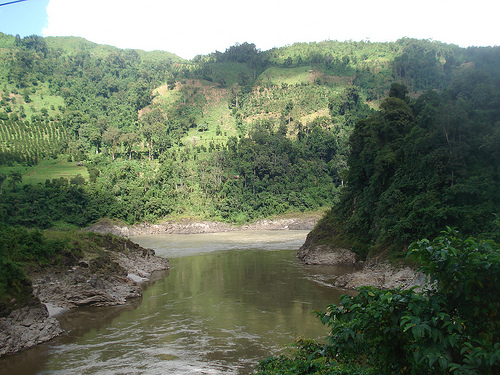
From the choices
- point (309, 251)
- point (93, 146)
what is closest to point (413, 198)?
point (309, 251)

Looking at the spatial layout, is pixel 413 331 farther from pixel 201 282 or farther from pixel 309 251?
pixel 309 251

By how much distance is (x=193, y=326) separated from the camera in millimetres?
17531

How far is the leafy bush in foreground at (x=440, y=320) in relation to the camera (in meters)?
4.42

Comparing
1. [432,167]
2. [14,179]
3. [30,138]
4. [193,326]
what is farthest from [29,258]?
[30,138]

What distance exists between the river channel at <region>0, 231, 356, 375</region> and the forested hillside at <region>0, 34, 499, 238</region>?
30.3 ft

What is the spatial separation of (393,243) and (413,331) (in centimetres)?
2307

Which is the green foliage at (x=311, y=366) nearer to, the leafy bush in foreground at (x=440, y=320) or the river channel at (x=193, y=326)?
the leafy bush in foreground at (x=440, y=320)

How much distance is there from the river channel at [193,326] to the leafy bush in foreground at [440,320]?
27.9 ft

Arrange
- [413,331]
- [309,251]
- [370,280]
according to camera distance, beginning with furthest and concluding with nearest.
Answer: [309,251], [370,280], [413,331]

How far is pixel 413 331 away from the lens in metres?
4.41

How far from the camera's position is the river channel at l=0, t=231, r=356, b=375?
1320 centimetres

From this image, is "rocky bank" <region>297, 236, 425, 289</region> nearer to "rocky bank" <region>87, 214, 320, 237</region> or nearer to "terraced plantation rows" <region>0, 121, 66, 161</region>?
"rocky bank" <region>87, 214, 320, 237</region>

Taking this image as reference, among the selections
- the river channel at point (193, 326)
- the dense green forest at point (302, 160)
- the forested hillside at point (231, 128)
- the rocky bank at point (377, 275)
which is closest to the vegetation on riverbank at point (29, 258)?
the dense green forest at point (302, 160)

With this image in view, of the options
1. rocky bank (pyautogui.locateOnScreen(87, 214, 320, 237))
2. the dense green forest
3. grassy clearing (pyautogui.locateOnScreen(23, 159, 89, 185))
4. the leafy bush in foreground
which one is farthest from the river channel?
grassy clearing (pyautogui.locateOnScreen(23, 159, 89, 185))
